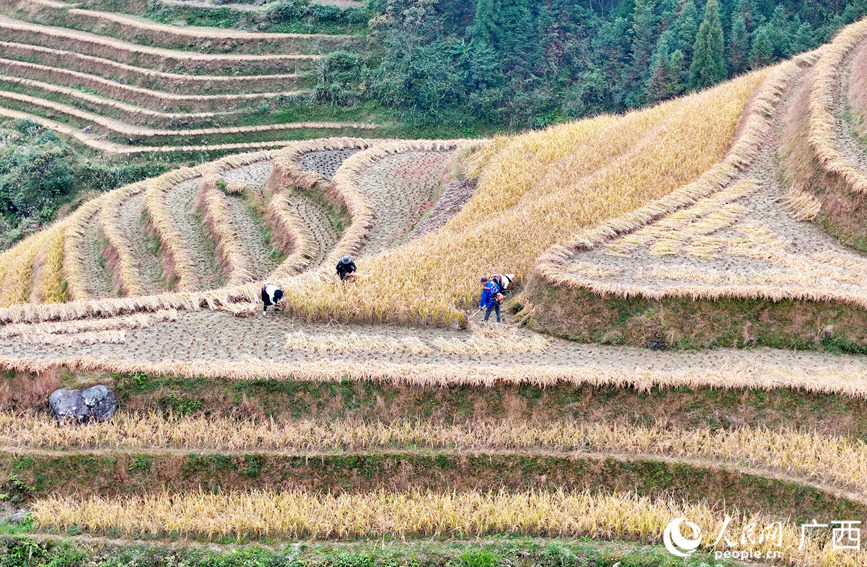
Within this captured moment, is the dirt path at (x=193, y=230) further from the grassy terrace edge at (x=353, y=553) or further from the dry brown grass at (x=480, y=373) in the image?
the grassy terrace edge at (x=353, y=553)

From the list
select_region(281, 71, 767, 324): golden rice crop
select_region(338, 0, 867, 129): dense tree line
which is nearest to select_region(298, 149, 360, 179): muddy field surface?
select_region(281, 71, 767, 324): golden rice crop

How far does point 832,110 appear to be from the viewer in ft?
65.6

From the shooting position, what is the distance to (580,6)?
4825cm

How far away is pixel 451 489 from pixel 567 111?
34.8 metres

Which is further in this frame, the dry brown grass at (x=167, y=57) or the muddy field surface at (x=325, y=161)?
the dry brown grass at (x=167, y=57)

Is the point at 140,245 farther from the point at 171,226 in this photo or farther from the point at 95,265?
the point at 95,265

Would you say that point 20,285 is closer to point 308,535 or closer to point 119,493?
point 119,493

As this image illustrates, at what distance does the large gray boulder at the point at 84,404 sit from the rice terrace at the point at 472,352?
0.11 ft

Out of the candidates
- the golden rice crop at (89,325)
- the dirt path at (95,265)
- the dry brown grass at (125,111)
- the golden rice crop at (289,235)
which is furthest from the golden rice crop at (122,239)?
the dry brown grass at (125,111)

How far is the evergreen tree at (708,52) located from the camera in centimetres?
3872

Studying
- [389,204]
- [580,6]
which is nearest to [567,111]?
[580,6]

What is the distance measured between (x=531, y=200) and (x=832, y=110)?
701 cm

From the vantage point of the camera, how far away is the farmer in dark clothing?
16609mm

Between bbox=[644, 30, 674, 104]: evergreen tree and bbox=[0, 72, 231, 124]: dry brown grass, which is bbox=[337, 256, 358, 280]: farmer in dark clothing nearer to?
bbox=[644, 30, 674, 104]: evergreen tree
